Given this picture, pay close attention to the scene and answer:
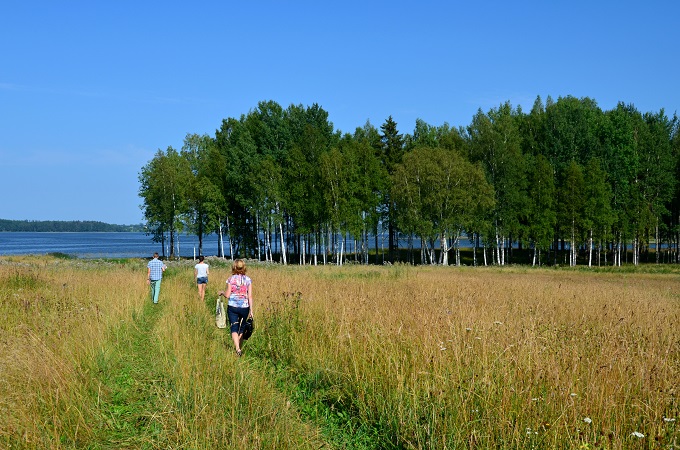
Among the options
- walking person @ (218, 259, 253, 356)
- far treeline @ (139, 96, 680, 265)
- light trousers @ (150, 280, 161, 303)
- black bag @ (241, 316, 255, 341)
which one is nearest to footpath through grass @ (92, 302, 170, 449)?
walking person @ (218, 259, 253, 356)

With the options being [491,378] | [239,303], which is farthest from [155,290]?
[491,378]

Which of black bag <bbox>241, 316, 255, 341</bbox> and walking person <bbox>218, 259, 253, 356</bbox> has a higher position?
walking person <bbox>218, 259, 253, 356</bbox>

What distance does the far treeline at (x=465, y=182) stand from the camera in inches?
1674

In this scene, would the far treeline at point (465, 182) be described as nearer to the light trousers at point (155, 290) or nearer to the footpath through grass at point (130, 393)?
the light trousers at point (155, 290)

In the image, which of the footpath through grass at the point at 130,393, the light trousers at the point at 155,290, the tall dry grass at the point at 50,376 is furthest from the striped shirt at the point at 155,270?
the footpath through grass at the point at 130,393

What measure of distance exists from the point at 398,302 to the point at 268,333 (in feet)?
9.66

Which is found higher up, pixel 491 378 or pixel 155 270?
pixel 155 270

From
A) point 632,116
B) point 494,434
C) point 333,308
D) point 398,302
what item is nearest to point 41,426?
point 494,434

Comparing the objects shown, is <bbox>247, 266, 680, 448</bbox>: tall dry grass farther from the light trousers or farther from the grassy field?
the light trousers

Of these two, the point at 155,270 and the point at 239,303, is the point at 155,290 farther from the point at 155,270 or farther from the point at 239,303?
the point at 239,303

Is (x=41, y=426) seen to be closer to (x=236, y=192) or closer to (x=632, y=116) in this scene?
(x=236, y=192)

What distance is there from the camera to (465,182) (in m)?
41.2

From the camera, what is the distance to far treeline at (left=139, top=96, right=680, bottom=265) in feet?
140

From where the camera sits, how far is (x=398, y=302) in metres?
10.4
